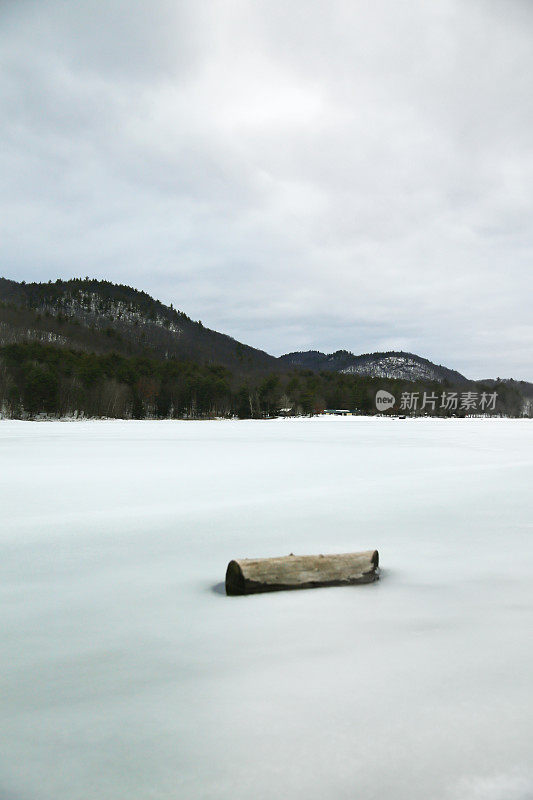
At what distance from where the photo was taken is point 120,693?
330 centimetres

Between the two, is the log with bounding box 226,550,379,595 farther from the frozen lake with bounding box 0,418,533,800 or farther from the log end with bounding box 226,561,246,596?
the frozen lake with bounding box 0,418,533,800

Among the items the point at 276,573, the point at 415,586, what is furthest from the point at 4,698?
the point at 415,586

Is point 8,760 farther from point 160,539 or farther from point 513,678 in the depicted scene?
point 160,539

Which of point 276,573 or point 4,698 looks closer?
point 4,698

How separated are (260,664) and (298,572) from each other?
178cm

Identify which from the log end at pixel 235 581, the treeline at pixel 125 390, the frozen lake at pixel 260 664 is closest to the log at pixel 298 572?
the log end at pixel 235 581

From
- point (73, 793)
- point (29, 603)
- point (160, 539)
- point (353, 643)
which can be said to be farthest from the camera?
point (160, 539)

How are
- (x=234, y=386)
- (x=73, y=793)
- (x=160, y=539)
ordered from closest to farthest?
(x=73, y=793) < (x=160, y=539) < (x=234, y=386)

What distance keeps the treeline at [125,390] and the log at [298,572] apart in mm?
90837

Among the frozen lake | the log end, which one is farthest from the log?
the frozen lake

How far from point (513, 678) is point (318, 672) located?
1.23 metres

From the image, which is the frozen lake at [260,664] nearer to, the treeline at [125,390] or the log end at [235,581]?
the log end at [235,581]

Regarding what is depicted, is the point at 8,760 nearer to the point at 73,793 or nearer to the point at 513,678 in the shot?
the point at 73,793

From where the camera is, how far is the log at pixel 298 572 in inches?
208
